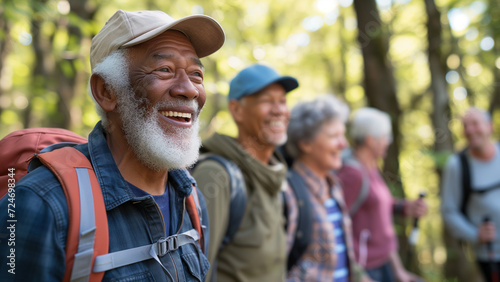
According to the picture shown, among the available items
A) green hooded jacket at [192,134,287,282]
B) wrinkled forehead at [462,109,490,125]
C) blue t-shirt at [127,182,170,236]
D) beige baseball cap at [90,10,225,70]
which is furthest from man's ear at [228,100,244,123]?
wrinkled forehead at [462,109,490,125]

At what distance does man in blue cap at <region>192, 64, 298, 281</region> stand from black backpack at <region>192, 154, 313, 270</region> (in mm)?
25

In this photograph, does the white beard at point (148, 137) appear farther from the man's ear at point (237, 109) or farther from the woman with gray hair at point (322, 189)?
the woman with gray hair at point (322, 189)

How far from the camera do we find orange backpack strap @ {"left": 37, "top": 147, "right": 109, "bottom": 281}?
1.39 metres

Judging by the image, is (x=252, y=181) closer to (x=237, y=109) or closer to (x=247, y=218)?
(x=247, y=218)

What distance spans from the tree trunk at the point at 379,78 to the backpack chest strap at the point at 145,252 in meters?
4.67

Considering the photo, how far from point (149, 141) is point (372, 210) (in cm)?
327

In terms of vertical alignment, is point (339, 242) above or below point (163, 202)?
below

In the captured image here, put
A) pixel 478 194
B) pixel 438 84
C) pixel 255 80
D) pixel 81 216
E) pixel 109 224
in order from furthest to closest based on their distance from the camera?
pixel 438 84
pixel 478 194
pixel 255 80
pixel 109 224
pixel 81 216

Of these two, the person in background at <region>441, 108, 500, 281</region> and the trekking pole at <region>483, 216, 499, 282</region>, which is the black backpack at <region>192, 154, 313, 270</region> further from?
the trekking pole at <region>483, 216, 499, 282</region>

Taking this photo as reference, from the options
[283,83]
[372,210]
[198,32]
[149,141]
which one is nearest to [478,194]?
[372,210]

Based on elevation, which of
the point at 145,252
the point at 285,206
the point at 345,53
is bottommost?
the point at 285,206

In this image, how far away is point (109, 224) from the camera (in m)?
1.54

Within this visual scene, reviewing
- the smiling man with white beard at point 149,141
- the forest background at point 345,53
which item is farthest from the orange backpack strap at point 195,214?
the forest background at point 345,53

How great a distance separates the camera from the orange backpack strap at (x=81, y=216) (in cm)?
139
